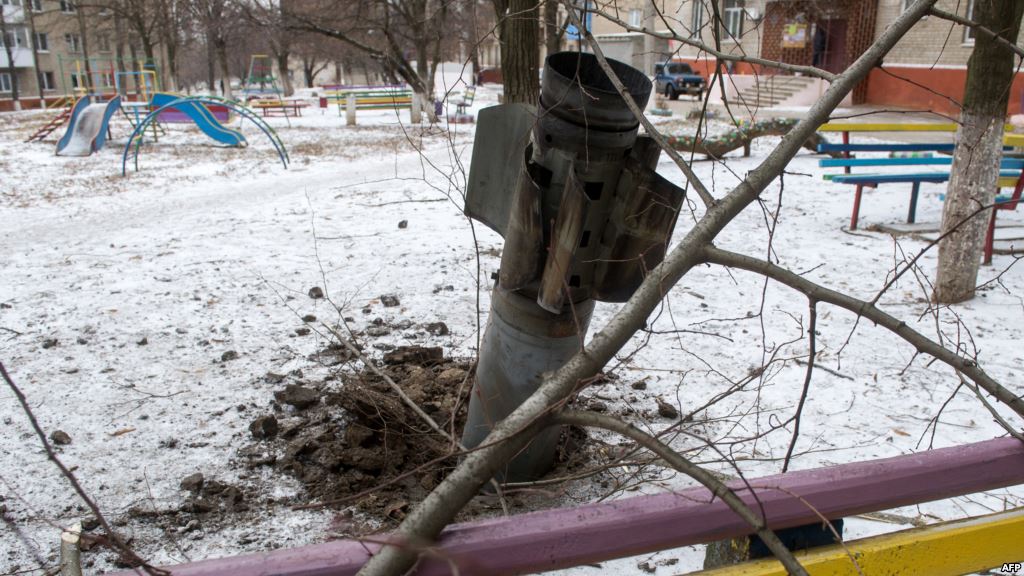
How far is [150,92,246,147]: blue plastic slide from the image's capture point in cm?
1230

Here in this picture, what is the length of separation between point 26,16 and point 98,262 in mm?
35262

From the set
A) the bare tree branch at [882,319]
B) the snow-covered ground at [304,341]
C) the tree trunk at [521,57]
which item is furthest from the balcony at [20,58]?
the bare tree branch at [882,319]

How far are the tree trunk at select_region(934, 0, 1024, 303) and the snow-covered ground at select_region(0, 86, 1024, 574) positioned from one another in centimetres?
25

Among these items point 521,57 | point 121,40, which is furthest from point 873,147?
point 121,40

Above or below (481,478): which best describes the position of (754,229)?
below

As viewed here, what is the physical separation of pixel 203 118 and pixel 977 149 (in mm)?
11386

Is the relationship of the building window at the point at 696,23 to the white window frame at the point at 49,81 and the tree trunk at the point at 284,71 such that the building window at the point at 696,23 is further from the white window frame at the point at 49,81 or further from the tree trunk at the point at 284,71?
the white window frame at the point at 49,81

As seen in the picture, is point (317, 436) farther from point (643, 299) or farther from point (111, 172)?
point (111, 172)

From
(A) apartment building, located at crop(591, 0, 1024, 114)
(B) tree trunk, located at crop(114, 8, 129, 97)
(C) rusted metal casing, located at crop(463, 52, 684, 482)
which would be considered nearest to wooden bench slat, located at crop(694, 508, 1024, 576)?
(C) rusted metal casing, located at crop(463, 52, 684, 482)

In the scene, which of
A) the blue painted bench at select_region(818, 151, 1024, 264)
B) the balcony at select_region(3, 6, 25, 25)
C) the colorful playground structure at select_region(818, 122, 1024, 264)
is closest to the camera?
the blue painted bench at select_region(818, 151, 1024, 264)

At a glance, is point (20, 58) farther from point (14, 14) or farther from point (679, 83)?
point (679, 83)

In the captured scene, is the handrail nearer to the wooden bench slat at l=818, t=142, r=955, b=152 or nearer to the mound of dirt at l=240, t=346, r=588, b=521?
the mound of dirt at l=240, t=346, r=588, b=521

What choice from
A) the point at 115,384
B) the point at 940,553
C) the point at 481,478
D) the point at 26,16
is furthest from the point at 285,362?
the point at 26,16

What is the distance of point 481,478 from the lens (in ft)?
4.79
